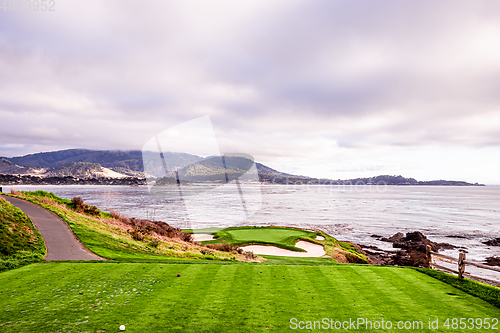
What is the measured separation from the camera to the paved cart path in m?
11.1

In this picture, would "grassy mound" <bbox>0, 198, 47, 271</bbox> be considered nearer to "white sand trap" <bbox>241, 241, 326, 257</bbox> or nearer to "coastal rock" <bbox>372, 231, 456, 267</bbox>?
"white sand trap" <bbox>241, 241, 326, 257</bbox>

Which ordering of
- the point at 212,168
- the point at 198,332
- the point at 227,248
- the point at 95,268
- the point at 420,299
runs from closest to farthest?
the point at 198,332
the point at 420,299
the point at 95,268
the point at 212,168
the point at 227,248

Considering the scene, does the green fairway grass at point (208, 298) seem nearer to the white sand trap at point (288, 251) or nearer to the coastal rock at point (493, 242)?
the white sand trap at point (288, 251)

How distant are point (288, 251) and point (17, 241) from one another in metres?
18.7

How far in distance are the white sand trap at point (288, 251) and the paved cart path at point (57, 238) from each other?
13756 millimetres

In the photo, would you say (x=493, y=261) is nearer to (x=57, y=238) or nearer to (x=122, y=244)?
(x=122, y=244)

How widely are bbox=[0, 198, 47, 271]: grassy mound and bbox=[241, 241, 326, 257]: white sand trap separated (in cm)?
1533

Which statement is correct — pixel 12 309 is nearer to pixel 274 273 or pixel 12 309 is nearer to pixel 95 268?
pixel 95 268

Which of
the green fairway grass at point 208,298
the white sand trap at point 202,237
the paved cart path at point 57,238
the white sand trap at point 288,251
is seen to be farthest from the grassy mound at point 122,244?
the white sand trap at point 202,237

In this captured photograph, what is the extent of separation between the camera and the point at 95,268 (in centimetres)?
923

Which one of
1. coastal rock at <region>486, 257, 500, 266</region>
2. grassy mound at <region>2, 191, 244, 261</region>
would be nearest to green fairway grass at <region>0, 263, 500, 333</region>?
grassy mound at <region>2, 191, 244, 261</region>

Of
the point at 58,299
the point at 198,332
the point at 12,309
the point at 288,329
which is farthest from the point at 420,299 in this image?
the point at 12,309

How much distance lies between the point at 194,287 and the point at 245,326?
277 centimetres

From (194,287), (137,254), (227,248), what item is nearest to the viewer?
(194,287)
